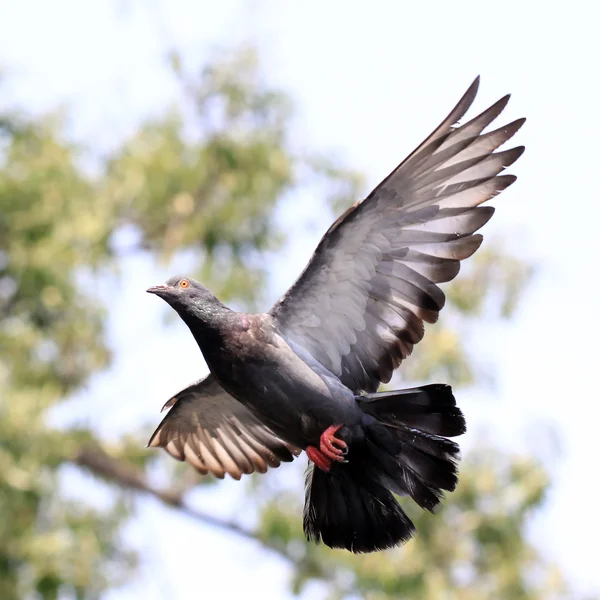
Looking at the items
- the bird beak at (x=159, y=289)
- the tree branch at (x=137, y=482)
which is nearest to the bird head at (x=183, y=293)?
the bird beak at (x=159, y=289)

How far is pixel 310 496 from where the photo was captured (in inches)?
221

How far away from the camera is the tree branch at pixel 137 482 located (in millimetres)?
11707

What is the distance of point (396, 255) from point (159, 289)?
3.77 feet

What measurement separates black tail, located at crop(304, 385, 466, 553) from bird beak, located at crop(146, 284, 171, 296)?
106 cm

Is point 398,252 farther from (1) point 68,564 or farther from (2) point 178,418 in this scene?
(1) point 68,564

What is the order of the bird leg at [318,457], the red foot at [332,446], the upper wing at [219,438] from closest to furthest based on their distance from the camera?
1. the red foot at [332,446]
2. the bird leg at [318,457]
3. the upper wing at [219,438]

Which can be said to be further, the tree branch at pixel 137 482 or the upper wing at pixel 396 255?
the tree branch at pixel 137 482

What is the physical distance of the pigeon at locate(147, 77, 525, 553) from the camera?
200 inches

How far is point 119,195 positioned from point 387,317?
7219 mm

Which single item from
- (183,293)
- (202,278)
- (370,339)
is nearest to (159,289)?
(183,293)

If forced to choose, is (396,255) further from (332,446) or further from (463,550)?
(463,550)

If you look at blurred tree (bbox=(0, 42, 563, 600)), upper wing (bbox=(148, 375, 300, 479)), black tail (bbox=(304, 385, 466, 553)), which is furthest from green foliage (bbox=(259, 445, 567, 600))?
black tail (bbox=(304, 385, 466, 553))

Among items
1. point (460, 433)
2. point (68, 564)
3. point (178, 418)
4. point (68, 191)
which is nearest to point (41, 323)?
point (68, 191)

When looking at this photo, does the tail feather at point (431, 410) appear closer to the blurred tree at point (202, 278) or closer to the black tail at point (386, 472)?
the black tail at point (386, 472)
